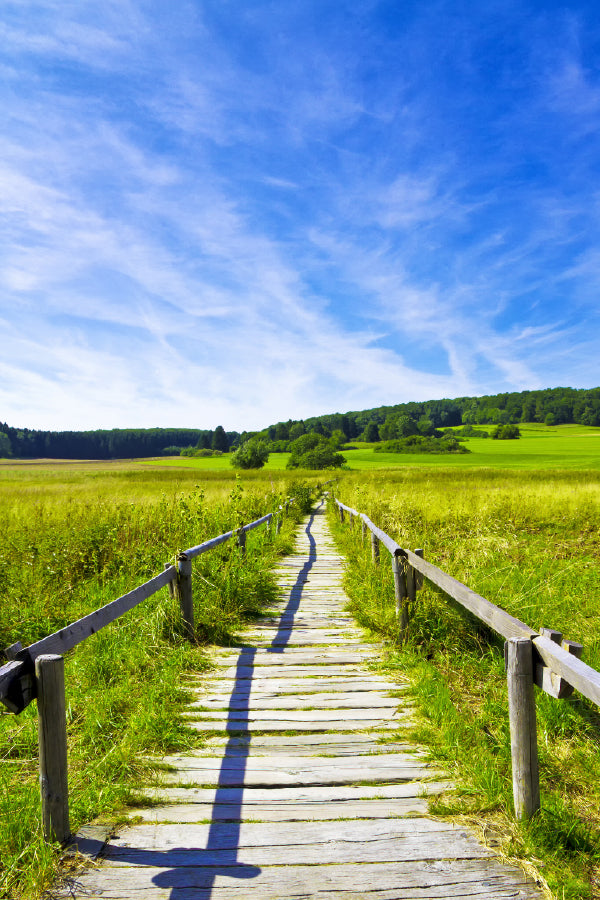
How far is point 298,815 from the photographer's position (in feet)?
8.23

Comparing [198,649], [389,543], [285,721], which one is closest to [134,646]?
[198,649]

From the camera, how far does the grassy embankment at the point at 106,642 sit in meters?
2.52

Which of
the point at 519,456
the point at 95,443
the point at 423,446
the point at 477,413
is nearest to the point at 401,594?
the point at 519,456

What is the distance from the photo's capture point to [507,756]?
2908 millimetres

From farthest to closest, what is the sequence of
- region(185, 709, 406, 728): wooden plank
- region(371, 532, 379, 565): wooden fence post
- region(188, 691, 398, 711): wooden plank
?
region(371, 532, 379, 565): wooden fence post < region(188, 691, 398, 711): wooden plank < region(185, 709, 406, 728): wooden plank

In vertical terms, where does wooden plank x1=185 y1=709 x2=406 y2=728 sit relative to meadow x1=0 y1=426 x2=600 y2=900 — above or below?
below

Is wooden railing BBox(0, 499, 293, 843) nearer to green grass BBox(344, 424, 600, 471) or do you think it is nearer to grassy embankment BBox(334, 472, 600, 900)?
grassy embankment BBox(334, 472, 600, 900)

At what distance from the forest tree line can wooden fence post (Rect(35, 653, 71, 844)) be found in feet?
339

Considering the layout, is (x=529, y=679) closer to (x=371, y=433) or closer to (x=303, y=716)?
(x=303, y=716)

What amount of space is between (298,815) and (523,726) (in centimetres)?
126

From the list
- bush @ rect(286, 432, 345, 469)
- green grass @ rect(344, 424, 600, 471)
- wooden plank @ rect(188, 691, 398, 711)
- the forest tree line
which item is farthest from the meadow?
the forest tree line

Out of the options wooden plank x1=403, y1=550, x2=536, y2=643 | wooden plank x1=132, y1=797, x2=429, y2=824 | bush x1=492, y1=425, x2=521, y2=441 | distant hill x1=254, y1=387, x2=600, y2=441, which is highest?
distant hill x1=254, y1=387, x2=600, y2=441

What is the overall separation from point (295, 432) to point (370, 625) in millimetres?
113167

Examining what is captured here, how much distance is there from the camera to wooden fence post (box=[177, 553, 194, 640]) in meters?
4.80
